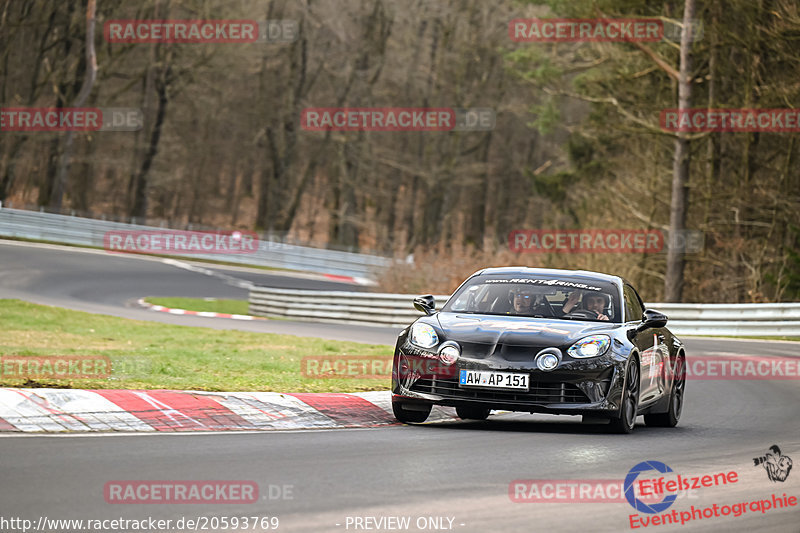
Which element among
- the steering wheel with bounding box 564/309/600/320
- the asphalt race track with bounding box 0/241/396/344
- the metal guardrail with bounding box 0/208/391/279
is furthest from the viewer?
the metal guardrail with bounding box 0/208/391/279

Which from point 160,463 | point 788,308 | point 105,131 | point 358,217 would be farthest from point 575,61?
Result: point 160,463

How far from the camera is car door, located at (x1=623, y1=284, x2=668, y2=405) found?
11109 millimetres

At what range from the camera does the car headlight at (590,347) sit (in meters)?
10.2

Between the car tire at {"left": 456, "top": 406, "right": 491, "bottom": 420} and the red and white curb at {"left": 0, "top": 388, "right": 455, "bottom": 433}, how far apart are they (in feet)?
0.73

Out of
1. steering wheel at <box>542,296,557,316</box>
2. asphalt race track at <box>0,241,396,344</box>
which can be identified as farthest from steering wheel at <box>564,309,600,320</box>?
asphalt race track at <box>0,241,396,344</box>

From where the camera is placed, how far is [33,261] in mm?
38250

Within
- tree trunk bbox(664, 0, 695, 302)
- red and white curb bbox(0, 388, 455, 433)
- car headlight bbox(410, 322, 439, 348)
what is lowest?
red and white curb bbox(0, 388, 455, 433)

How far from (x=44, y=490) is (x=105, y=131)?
2480 inches

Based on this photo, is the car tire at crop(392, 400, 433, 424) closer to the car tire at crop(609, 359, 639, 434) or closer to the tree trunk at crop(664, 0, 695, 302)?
the car tire at crop(609, 359, 639, 434)

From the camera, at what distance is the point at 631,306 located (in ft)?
39.0

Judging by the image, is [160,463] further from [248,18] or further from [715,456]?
[248,18]

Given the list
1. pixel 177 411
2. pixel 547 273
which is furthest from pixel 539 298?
pixel 177 411

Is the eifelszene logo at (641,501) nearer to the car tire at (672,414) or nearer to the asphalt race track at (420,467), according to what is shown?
the asphalt race track at (420,467)

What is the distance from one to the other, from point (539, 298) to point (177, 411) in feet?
11.6
